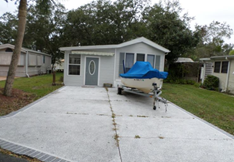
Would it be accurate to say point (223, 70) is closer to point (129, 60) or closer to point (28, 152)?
point (129, 60)

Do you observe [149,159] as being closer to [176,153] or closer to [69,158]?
[176,153]

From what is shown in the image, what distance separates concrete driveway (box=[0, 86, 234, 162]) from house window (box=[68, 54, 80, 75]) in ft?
20.4

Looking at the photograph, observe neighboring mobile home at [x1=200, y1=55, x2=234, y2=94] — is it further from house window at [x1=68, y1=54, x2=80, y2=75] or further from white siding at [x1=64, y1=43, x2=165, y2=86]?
house window at [x1=68, y1=54, x2=80, y2=75]

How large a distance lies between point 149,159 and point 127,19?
71.5 feet

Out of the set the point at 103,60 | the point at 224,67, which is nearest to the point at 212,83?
the point at 224,67

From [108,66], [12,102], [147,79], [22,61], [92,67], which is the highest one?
[22,61]

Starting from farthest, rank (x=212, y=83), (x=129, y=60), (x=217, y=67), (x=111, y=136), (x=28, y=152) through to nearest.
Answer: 1. (x=217, y=67)
2. (x=212, y=83)
3. (x=129, y=60)
4. (x=111, y=136)
5. (x=28, y=152)

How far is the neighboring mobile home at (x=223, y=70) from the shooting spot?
472 inches

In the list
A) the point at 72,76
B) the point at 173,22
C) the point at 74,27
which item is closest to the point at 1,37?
the point at 74,27

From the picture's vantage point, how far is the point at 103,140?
3705mm

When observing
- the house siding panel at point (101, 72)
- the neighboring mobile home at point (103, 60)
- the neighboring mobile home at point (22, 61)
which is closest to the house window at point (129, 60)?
the neighboring mobile home at point (103, 60)

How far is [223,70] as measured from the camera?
42.5 feet

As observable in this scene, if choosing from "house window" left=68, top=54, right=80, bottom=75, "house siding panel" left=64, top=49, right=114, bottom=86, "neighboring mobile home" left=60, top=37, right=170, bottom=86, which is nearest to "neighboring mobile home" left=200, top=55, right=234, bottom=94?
"neighboring mobile home" left=60, top=37, right=170, bottom=86

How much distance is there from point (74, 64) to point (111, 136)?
8.70 metres
